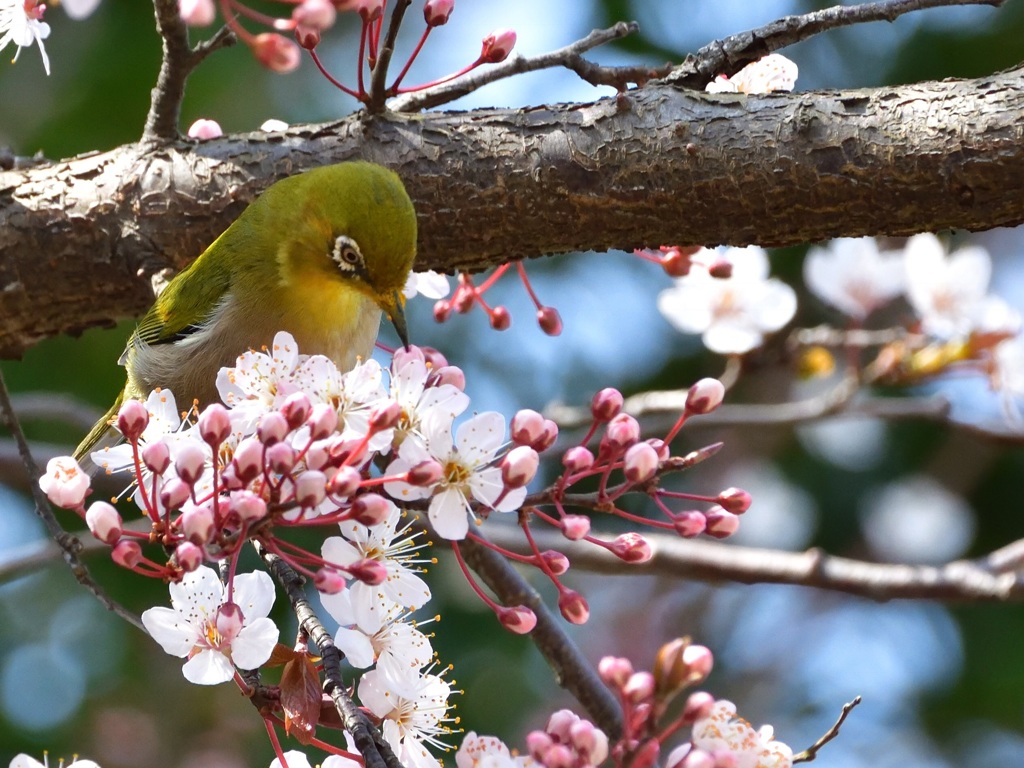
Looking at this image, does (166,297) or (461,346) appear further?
(461,346)

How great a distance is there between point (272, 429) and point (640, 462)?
2.15 ft

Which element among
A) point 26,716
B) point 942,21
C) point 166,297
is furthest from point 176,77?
point 942,21

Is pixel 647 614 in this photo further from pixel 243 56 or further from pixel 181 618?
pixel 181 618

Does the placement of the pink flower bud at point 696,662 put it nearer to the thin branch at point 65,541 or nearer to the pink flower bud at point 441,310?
the thin branch at point 65,541

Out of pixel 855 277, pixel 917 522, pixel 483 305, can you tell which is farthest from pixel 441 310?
pixel 917 522

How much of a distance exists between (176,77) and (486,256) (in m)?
0.90

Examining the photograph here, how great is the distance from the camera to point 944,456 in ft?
20.7

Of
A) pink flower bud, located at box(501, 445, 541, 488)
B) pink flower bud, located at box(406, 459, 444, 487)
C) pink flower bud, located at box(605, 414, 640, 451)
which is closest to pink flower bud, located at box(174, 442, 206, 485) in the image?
pink flower bud, located at box(406, 459, 444, 487)

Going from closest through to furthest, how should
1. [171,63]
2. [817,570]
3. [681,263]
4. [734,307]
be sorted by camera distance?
1. [171,63]
2. [681,263]
3. [817,570]
4. [734,307]

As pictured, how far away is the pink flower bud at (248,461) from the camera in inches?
74.0

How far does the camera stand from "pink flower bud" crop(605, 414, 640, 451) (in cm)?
209

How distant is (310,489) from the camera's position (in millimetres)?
1828

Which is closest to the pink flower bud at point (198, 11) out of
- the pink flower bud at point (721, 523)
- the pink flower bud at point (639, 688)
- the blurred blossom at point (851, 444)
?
the pink flower bud at point (721, 523)

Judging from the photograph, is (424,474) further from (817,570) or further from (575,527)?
(817,570)
